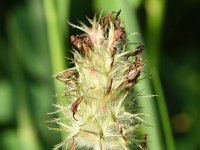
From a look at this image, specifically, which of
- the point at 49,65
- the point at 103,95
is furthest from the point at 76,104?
the point at 49,65

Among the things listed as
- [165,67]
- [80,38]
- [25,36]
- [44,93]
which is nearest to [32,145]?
[44,93]

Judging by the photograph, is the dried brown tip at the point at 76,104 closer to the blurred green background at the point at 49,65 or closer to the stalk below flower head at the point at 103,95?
the stalk below flower head at the point at 103,95

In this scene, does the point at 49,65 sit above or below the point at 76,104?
above

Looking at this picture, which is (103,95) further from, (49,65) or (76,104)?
(49,65)

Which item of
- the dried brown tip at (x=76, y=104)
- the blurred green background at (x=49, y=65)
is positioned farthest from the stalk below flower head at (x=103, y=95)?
the blurred green background at (x=49, y=65)

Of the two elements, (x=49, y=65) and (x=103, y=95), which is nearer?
(x=103, y=95)

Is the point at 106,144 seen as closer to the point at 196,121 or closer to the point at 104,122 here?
the point at 104,122
